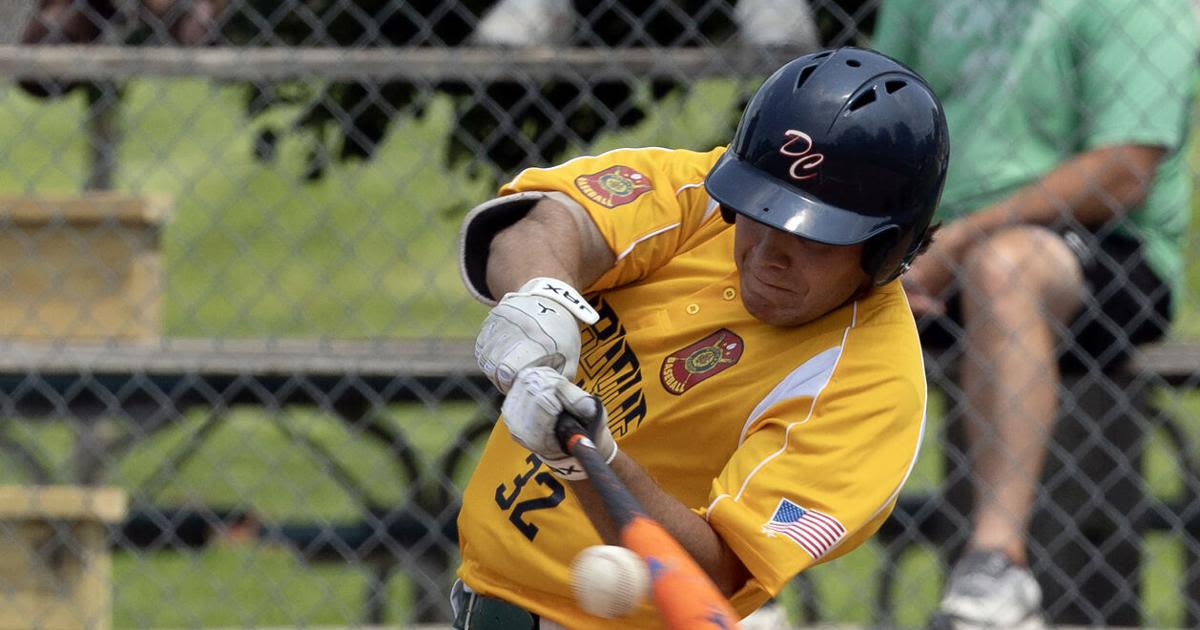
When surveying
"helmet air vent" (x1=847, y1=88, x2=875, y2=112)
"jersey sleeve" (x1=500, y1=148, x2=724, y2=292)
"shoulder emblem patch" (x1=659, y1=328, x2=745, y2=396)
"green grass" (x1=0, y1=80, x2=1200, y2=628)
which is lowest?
"green grass" (x1=0, y1=80, x2=1200, y2=628)

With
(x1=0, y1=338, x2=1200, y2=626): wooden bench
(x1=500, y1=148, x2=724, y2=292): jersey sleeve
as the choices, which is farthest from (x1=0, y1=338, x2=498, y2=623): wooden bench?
(x1=500, y1=148, x2=724, y2=292): jersey sleeve

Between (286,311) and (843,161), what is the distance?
265 inches

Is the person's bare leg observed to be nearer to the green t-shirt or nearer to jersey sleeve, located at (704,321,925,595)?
the green t-shirt

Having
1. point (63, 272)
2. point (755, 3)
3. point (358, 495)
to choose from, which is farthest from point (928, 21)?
point (63, 272)

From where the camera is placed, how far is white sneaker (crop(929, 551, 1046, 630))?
143 inches

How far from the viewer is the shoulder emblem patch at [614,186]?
7.43ft

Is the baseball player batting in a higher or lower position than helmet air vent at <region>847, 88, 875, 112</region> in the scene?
lower

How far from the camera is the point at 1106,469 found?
4.22 metres

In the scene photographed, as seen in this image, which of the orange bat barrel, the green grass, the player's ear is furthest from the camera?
the green grass

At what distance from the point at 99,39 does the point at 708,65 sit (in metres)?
1.52

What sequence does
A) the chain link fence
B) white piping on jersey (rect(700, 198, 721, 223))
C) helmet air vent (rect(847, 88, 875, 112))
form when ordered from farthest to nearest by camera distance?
1. the chain link fence
2. white piping on jersey (rect(700, 198, 721, 223))
3. helmet air vent (rect(847, 88, 875, 112))

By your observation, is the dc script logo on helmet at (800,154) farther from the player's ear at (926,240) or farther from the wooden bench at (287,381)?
the wooden bench at (287,381)

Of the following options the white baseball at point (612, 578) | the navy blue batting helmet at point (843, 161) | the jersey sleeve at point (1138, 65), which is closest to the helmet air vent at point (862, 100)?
the navy blue batting helmet at point (843, 161)

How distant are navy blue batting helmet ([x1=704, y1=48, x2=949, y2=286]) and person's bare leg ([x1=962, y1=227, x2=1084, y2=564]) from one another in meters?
1.71
